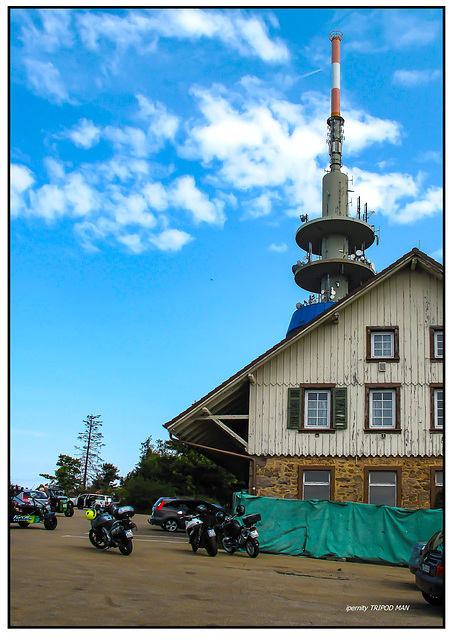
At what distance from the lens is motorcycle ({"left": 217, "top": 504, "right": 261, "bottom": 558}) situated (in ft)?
57.3

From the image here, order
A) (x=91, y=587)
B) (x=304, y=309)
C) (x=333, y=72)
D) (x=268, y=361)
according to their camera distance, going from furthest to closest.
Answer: (x=333, y=72) → (x=304, y=309) → (x=268, y=361) → (x=91, y=587)

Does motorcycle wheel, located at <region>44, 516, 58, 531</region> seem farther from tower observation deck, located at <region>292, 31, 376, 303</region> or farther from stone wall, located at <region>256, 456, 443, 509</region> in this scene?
tower observation deck, located at <region>292, 31, 376, 303</region>

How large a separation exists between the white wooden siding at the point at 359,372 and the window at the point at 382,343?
19 cm

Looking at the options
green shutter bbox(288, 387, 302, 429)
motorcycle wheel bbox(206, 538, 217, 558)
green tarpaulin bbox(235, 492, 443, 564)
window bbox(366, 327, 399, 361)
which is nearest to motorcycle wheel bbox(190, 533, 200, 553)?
motorcycle wheel bbox(206, 538, 217, 558)

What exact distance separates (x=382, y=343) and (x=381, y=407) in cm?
231

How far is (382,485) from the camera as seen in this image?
21.8m

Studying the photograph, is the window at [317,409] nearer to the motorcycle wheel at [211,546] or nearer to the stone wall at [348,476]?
the stone wall at [348,476]

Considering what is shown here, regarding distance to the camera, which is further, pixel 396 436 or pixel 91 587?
pixel 396 436

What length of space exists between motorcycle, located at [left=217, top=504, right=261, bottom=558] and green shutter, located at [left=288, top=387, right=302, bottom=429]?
203 inches

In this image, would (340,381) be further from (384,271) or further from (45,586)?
(45,586)

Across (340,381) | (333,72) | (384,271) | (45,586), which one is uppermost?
(333,72)

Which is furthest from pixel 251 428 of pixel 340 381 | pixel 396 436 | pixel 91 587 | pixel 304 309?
pixel 304 309

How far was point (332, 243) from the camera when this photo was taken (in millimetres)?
54500
